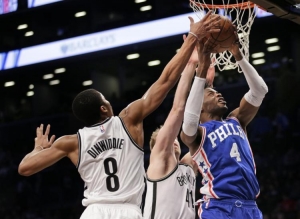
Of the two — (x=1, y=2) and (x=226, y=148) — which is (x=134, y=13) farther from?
(x=226, y=148)

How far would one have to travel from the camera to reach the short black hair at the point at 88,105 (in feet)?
12.1

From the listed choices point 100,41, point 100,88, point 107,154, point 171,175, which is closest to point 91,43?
point 100,41

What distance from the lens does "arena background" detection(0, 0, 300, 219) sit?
12.4 meters

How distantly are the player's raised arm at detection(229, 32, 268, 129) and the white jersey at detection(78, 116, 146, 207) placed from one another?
115 cm

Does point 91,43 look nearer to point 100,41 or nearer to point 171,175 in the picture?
point 100,41

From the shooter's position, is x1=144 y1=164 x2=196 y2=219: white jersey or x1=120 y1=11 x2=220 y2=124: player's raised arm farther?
x1=144 y1=164 x2=196 y2=219: white jersey

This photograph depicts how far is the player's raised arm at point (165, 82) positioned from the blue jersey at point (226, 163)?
65 centimetres

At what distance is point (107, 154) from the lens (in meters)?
3.66

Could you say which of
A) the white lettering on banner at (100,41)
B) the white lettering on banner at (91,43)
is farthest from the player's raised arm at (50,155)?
the white lettering on banner at (91,43)

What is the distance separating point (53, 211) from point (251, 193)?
1134 centimetres

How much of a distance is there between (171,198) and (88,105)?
129cm

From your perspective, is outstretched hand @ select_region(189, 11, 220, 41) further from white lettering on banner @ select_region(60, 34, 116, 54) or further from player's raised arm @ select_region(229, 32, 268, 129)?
white lettering on banner @ select_region(60, 34, 116, 54)

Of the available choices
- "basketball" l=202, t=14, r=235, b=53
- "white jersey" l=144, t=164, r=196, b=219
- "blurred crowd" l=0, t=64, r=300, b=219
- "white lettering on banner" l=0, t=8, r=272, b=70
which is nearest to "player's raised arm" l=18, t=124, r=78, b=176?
"white jersey" l=144, t=164, r=196, b=219

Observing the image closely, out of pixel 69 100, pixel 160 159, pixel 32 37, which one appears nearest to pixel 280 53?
pixel 69 100
